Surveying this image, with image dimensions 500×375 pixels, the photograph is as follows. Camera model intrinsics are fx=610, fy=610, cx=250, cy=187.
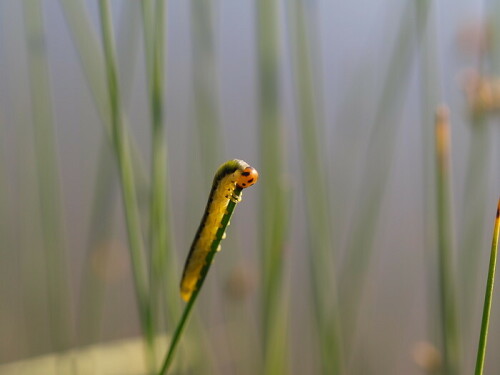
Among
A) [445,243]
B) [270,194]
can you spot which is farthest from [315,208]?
[445,243]

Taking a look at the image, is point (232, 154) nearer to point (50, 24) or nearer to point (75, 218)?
point (75, 218)

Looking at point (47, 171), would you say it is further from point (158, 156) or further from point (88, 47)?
point (158, 156)

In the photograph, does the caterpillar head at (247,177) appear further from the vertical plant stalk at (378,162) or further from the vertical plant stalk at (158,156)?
the vertical plant stalk at (378,162)

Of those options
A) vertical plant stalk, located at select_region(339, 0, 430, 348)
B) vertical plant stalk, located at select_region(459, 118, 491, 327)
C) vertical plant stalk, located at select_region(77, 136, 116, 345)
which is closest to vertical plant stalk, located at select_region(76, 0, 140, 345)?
vertical plant stalk, located at select_region(77, 136, 116, 345)

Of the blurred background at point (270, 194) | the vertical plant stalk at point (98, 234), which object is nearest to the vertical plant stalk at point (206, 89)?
the blurred background at point (270, 194)

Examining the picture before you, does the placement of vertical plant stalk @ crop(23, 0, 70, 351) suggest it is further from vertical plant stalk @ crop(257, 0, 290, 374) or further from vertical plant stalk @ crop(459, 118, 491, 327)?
vertical plant stalk @ crop(459, 118, 491, 327)

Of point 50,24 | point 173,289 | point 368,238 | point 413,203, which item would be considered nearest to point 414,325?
point 413,203
